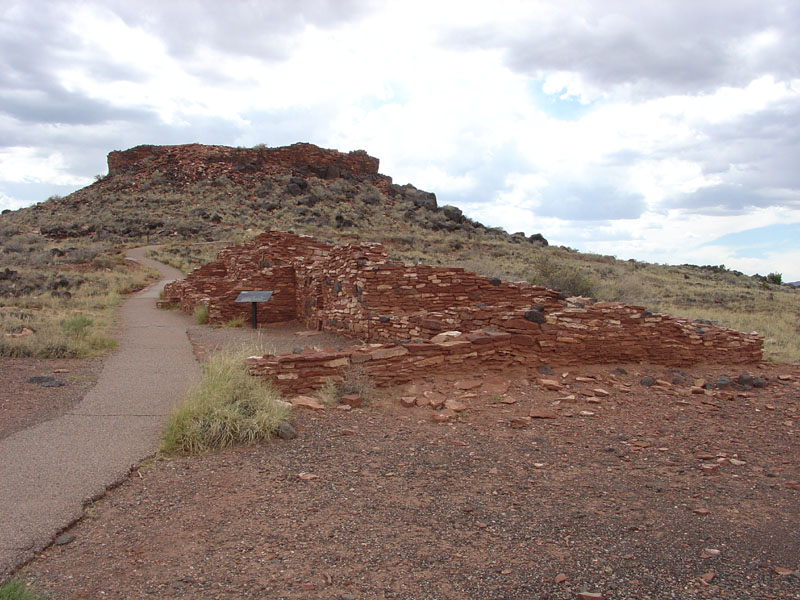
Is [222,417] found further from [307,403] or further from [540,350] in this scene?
[540,350]

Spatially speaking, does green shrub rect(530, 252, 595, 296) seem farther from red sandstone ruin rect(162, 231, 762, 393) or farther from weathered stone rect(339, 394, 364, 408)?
weathered stone rect(339, 394, 364, 408)

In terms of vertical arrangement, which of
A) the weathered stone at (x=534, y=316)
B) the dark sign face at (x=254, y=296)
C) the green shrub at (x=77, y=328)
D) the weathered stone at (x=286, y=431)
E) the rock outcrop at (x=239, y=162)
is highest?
the rock outcrop at (x=239, y=162)

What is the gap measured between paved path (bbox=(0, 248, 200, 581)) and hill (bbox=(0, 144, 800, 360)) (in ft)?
10.6

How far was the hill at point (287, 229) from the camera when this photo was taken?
18.6 m

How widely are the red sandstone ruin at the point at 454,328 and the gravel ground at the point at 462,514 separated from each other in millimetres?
964

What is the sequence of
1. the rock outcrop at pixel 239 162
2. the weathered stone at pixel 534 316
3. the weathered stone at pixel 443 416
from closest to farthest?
1. the weathered stone at pixel 443 416
2. the weathered stone at pixel 534 316
3. the rock outcrop at pixel 239 162

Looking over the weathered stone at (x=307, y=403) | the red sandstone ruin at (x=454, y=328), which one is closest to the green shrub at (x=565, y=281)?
the red sandstone ruin at (x=454, y=328)

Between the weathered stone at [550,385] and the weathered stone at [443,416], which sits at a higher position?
the weathered stone at [550,385]

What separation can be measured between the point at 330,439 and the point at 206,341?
22.6 ft

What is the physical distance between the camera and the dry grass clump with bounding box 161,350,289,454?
4980mm

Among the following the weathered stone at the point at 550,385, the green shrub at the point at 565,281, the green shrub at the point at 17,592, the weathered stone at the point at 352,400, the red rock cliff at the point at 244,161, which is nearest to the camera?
the green shrub at the point at 17,592

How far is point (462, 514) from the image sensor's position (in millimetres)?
3768

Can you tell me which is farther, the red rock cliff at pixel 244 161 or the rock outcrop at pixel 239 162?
the red rock cliff at pixel 244 161

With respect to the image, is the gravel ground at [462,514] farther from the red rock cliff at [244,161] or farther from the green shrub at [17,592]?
the red rock cliff at [244,161]
